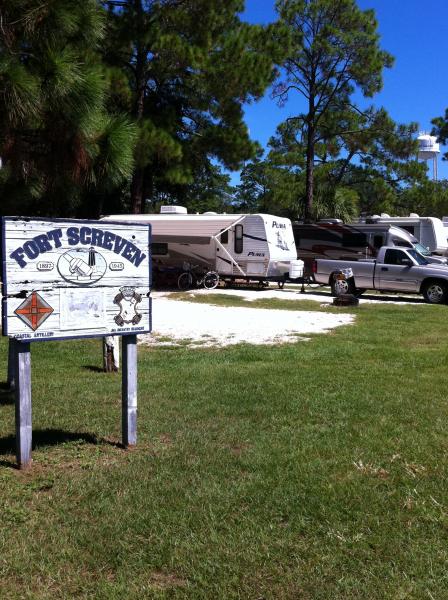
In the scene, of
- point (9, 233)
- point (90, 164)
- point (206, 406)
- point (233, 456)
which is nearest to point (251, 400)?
point (206, 406)

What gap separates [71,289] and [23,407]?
32.9 inches

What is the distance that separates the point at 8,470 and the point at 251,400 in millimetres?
2518

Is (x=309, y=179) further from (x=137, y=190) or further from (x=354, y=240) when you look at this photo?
(x=137, y=190)

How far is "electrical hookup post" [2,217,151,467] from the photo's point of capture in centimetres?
416

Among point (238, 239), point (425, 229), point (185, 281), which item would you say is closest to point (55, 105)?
point (238, 239)

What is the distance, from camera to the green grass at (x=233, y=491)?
2.96 meters

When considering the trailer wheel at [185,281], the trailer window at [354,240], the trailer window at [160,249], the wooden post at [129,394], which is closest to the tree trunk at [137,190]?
the trailer window at [160,249]

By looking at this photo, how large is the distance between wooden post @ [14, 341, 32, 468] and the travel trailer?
19.4m

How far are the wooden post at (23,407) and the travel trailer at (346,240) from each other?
19.4 meters

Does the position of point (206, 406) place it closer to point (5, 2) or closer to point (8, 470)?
point (8, 470)

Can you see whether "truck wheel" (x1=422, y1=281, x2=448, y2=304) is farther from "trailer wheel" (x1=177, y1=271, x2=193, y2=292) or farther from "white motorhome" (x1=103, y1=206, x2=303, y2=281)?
"trailer wheel" (x1=177, y1=271, x2=193, y2=292)

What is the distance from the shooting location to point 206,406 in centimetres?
587

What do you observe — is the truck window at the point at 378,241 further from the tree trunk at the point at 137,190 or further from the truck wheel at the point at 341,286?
the tree trunk at the point at 137,190

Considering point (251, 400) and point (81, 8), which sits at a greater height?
point (81, 8)
